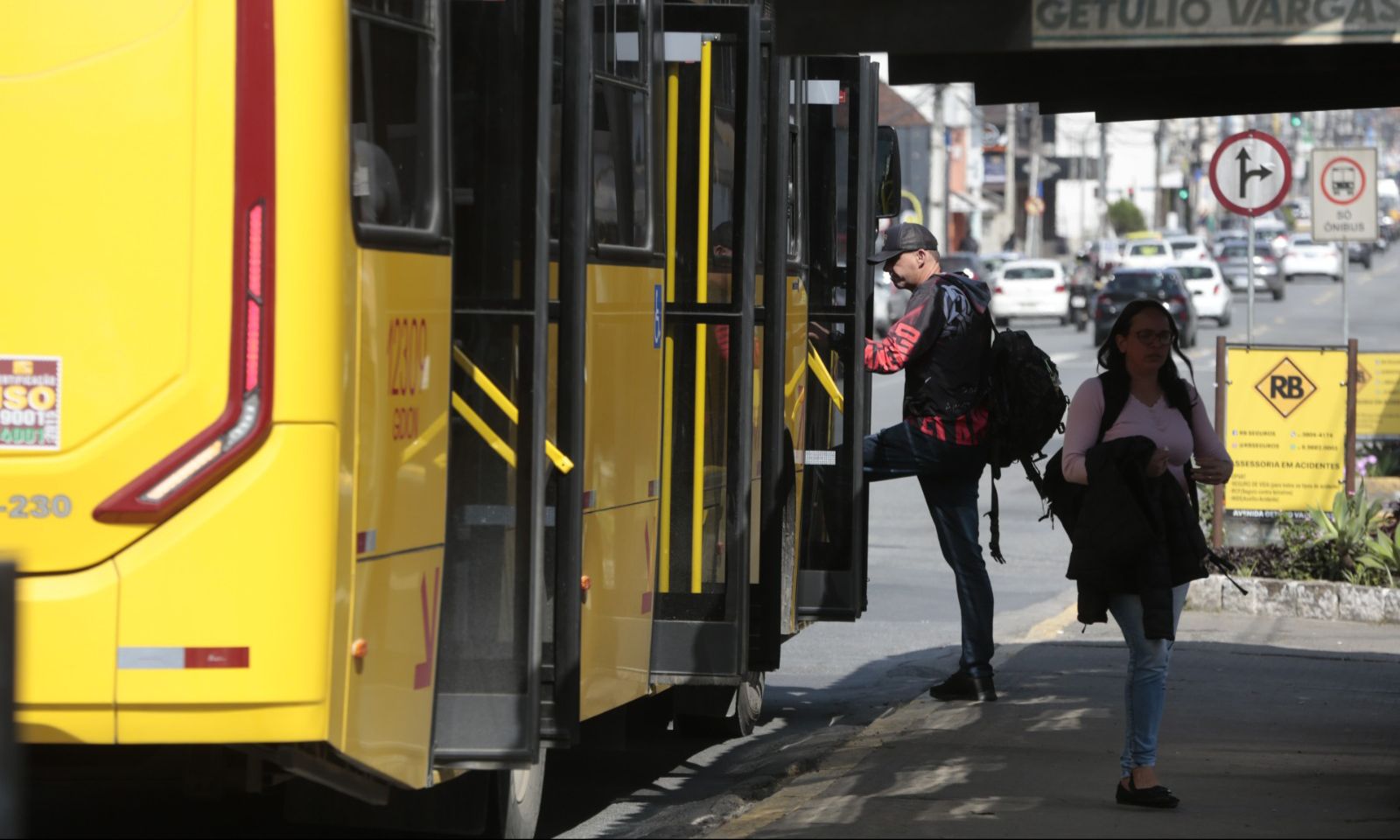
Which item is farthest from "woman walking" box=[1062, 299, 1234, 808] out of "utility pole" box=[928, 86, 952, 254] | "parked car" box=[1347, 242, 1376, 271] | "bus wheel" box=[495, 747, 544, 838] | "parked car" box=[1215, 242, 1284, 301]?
"parked car" box=[1347, 242, 1376, 271]

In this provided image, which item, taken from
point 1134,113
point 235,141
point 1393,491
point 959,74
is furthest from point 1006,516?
point 235,141

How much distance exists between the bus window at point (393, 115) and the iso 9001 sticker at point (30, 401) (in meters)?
0.80

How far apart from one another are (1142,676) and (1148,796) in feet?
1.36

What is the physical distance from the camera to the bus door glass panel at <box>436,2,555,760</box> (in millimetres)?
6121

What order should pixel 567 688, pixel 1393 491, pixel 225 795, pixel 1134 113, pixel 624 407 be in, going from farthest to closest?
pixel 1393 491 → pixel 1134 113 → pixel 225 795 → pixel 624 407 → pixel 567 688

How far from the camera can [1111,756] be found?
8461mm

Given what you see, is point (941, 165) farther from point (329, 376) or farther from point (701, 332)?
point (329, 376)

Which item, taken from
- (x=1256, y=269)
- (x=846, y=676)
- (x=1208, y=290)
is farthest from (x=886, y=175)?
(x=1256, y=269)

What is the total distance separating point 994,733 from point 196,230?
4.72 m

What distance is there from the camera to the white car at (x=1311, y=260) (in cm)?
8031

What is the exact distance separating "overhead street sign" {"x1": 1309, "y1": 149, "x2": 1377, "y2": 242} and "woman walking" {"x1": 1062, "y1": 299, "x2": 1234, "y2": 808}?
15035mm

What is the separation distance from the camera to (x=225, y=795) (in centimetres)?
799

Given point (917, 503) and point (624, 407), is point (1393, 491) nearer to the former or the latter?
point (917, 503)

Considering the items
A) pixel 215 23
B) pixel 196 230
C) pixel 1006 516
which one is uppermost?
pixel 215 23
